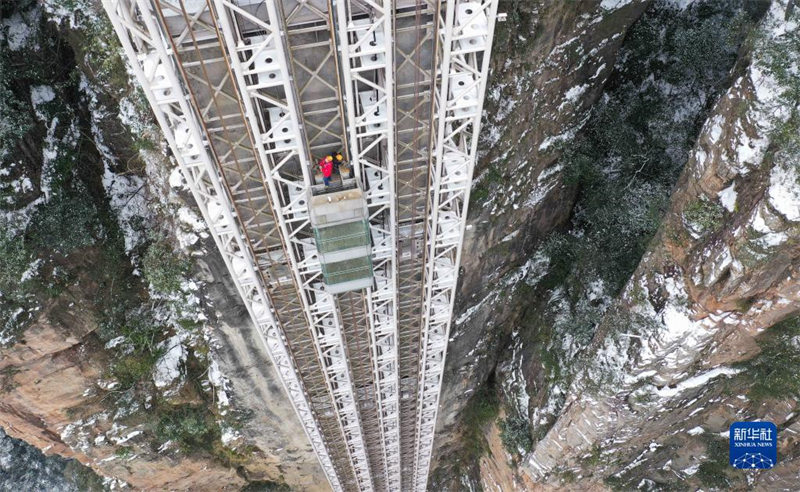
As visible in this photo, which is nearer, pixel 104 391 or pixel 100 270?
pixel 100 270

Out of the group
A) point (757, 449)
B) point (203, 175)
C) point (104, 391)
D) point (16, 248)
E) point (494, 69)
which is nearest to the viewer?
point (203, 175)

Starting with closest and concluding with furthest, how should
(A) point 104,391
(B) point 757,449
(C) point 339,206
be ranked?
1. (C) point 339,206
2. (B) point 757,449
3. (A) point 104,391

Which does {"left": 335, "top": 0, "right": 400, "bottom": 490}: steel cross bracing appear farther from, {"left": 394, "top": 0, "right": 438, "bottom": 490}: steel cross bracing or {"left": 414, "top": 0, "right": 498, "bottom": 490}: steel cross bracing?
{"left": 414, "top": 0, "right": 498, "bottom": 490}: steel cross bracing

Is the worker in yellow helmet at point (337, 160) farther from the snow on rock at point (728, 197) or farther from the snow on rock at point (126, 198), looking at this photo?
the snow on rock at point (728, 197)

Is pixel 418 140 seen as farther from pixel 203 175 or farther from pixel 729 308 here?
pixel 729 308

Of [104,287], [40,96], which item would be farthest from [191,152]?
[104,287]

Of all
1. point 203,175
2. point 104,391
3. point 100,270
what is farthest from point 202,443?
point 203,175
